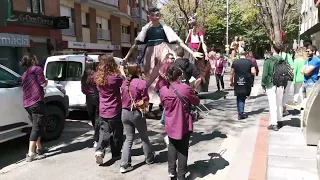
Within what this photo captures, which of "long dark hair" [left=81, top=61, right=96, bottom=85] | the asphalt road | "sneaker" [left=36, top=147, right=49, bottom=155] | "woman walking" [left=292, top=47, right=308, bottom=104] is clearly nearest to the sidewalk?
the asphalt road

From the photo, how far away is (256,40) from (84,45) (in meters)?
44.9

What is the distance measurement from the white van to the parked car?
1.58 metres

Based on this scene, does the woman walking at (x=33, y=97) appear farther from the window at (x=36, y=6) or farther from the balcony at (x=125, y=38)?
the balcony at (x=125, y=38)

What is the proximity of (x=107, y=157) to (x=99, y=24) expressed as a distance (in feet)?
75.5

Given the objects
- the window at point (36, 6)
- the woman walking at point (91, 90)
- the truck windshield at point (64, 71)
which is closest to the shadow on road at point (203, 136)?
the woman walking at point (91, 90)

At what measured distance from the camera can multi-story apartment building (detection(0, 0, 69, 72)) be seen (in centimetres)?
1544

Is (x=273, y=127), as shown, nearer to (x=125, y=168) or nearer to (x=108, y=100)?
(x=125, y=168)

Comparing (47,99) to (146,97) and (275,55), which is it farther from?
(275,55)

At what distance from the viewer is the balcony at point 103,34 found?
87.1 ft

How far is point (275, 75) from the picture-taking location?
645 centimetres

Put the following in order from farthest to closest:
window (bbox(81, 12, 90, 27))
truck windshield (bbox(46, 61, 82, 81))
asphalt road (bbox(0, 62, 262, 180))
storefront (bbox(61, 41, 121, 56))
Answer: window (bbox(81, 12, 90, 27)) → storefront (bbox(61, 41, 121, 56)) → truck windshield (bbox(46, 61, 82, 81)) → asphalt road (bbox(0, 62, 262, 180))

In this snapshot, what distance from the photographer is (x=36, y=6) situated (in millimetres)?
17922

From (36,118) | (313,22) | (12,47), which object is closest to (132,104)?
(36,118)

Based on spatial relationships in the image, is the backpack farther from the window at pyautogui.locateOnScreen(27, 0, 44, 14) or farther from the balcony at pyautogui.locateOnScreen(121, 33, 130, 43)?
the balcony at pyautogui.locateOnScreen(121, 33, 130, 43)
